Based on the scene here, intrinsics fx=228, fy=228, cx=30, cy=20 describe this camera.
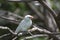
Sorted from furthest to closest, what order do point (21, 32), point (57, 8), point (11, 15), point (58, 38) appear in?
point (57, 8), point (11, 15), point (58, 38), point (21, 32)

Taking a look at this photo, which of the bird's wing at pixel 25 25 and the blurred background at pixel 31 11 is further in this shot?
the blurred background at pixel 31 11

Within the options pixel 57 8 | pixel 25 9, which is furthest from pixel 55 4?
pixel 25 9

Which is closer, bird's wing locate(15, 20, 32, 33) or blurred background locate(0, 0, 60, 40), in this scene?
bird's wing locate(15, 20, 32, 33)

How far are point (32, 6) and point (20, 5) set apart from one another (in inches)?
32.0

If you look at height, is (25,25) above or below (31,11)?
above

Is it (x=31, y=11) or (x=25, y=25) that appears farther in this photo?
(x=31, y=11)

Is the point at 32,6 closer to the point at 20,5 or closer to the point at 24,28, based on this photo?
the point at 20,5

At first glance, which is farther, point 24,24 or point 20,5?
point 20,5

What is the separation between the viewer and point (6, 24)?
3.76 metres

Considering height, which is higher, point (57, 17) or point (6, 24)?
point (57, 17)

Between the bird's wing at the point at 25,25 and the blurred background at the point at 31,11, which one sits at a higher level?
the bird's wing at the point at 25,25

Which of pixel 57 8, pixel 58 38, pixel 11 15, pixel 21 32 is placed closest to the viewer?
pixel 21 32

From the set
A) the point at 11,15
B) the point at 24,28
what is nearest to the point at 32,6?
the point at 11,15

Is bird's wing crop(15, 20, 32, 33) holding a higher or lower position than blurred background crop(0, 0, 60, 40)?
higher
